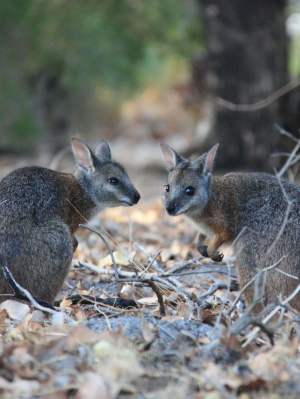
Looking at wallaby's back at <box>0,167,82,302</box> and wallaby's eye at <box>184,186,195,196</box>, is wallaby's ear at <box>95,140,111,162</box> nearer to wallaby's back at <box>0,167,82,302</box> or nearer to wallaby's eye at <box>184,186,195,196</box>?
wallaby's eye at <box>184,186,195,196</box>

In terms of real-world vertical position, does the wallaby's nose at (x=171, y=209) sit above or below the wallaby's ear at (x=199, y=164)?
below

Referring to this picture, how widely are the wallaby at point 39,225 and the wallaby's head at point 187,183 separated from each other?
2.63 ft

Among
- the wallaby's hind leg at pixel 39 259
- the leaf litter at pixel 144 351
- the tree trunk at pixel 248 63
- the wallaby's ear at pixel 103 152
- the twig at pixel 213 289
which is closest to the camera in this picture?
the leaf litter at pixel 144 351

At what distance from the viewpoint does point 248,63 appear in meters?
12.5

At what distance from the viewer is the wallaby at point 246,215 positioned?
6098 mm

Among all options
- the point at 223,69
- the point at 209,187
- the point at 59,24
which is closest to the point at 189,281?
the point at 209,187

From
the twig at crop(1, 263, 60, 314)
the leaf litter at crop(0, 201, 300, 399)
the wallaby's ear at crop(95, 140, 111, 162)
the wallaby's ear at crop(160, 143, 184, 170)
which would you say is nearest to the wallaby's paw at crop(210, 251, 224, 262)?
the leaf litter at crop(0, 201, 300, 399)

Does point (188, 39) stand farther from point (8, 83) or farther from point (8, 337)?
point (8, 337)

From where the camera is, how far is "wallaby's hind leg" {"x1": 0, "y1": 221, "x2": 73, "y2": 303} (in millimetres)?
6043

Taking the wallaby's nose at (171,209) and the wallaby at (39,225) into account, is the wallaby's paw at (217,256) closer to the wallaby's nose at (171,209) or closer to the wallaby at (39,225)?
the wallaby's nose at (171,209)

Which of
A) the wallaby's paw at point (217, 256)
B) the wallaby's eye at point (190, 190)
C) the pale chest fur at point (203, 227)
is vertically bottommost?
the wallaby's paw at point (217, 256)

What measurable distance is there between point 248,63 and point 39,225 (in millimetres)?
7045

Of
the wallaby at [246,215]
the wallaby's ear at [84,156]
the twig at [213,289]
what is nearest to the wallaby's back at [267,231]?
the wallaby at [246,215]

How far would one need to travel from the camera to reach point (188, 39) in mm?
13914
